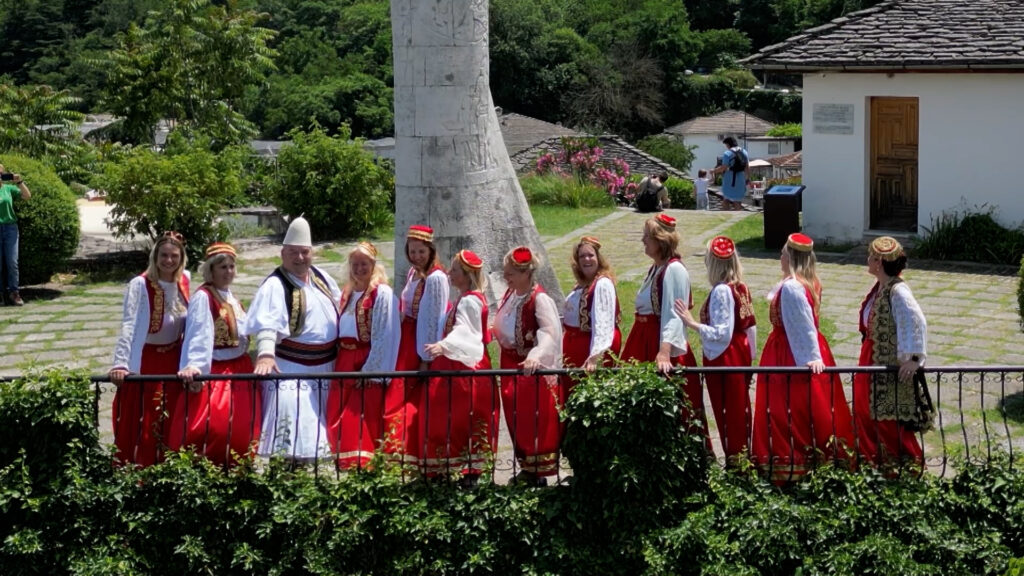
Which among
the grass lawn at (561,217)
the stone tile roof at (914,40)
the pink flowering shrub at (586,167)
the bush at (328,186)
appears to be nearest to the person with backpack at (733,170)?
the grass lawn at (561,217)

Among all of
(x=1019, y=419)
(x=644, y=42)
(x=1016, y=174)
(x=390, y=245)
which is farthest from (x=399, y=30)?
(x=644, y=42)

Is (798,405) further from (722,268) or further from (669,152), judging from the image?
(669,152)

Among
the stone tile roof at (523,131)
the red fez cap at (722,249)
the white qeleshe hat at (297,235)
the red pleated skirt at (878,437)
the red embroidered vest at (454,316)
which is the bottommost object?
the red pleated skirt at (878,437)

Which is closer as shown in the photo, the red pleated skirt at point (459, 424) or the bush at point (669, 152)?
the red pleated skirt at point (459, 424)

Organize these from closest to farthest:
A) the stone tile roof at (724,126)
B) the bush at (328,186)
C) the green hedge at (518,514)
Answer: the green hedge at (518,514), the bush at (328,186), the stone tile roof at (724,126)

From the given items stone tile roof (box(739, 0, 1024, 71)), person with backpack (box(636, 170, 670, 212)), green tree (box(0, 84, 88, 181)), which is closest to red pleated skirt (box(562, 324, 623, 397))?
stone tile roof (box(739, 0, 1024, 71))

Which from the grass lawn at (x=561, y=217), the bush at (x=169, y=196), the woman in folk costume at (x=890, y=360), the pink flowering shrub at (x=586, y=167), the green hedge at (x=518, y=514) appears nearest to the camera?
the green hedge at (x=518, y=514)

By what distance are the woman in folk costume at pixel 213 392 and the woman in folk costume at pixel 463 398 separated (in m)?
A: 0.95

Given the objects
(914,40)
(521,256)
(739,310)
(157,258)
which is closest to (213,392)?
(157,258)

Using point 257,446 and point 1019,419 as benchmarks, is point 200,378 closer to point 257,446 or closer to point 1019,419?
point 257,446

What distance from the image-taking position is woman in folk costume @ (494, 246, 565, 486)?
289 inches

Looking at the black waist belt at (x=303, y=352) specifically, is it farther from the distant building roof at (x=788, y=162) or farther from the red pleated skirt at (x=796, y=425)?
the distant building roof at (x=788, y=162)

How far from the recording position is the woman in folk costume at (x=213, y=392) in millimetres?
7215

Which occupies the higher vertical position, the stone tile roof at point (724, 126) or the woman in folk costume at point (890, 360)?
the stone tile roof at point (724, 126)
